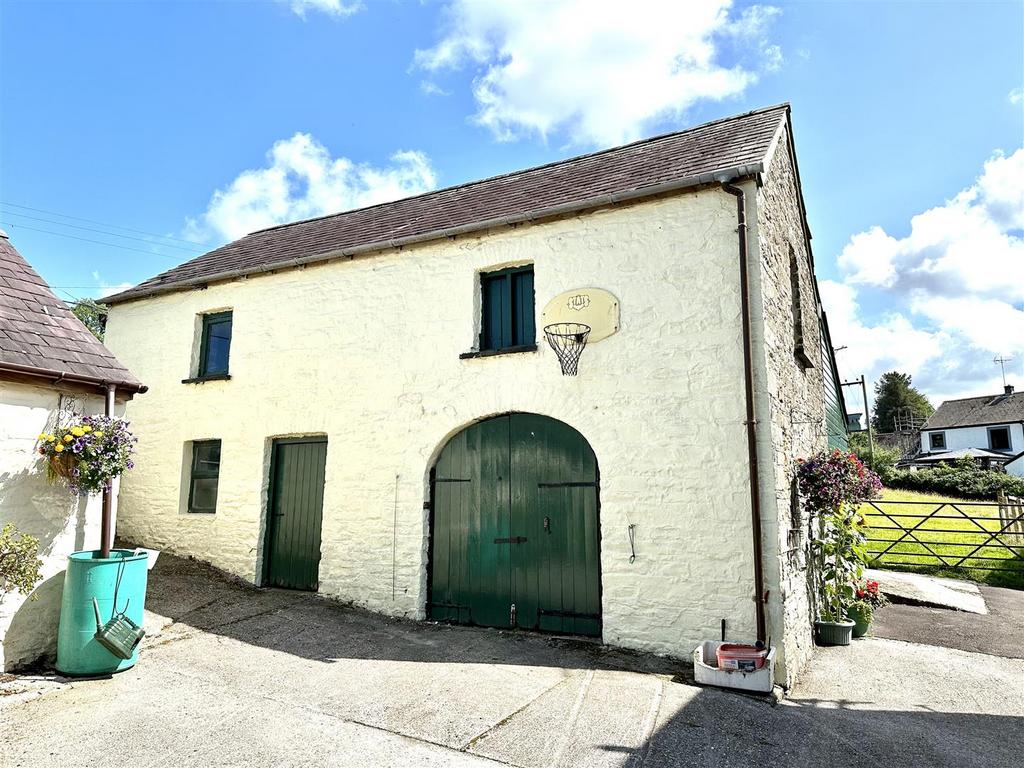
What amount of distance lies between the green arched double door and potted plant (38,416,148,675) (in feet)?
11.6

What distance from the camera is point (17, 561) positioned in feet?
17.1


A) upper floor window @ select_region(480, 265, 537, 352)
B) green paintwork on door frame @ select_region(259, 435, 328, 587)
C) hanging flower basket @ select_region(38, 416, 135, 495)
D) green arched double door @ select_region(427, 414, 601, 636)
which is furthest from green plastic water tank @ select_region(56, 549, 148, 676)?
upper floor window @ select_region(480, 265, 537, 352)

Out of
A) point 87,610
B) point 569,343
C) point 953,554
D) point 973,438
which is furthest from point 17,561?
point 973,438

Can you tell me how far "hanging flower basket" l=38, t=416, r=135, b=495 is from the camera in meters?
5.74

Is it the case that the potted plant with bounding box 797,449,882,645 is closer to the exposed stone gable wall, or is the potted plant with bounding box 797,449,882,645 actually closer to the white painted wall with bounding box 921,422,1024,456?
the exposed stone gable wall

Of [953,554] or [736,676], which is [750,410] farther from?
[953,554]

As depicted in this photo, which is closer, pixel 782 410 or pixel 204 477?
pixel 782 410

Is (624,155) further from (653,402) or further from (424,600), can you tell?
(424,600)

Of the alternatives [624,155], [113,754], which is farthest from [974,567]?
[113,754]

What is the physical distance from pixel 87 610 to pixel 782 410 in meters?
7.56

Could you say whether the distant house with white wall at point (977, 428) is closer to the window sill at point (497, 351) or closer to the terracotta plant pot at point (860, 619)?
the terracotta plant pot at point (860, 619)

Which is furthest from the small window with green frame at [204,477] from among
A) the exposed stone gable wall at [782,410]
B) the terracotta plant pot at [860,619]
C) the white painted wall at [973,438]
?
the white painted wall at [973,438]

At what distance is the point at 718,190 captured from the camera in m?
7.04

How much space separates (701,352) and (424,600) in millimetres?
4779
